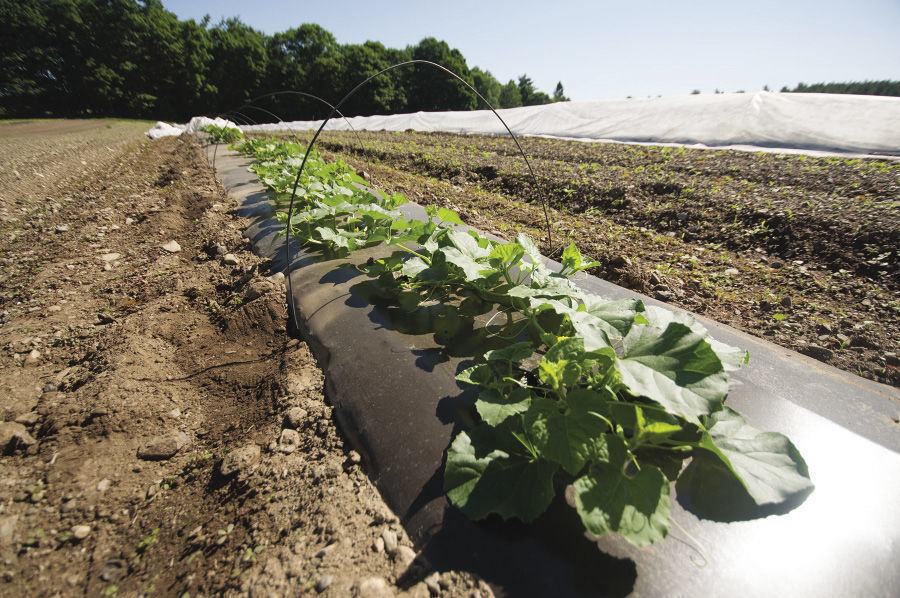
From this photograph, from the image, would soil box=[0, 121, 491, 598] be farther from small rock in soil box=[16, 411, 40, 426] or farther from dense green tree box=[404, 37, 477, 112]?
dense green tree box=[404, 37, 477, 112]

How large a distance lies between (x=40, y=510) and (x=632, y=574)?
143 cm

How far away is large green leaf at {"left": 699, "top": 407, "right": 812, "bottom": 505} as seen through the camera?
71 centimetres

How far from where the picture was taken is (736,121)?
7.44 meters

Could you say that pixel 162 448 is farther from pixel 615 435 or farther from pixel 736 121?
pixel 736 121

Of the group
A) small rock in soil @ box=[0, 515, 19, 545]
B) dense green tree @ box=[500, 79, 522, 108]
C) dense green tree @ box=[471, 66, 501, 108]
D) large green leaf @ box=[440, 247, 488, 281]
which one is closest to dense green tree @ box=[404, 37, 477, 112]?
dense green tree @ box=[471, 66, 501, 108]

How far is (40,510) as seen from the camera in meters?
0.96

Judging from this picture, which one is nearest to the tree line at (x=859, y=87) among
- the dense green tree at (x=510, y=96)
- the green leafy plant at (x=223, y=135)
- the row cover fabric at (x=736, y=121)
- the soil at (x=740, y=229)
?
the row cover fabric at (x=736, y=121)

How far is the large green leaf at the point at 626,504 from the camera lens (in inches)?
25.6

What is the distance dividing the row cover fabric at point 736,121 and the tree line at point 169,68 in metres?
20.3

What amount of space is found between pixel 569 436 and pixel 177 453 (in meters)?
1.23

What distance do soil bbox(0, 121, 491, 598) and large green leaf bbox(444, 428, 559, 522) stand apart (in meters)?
0.14

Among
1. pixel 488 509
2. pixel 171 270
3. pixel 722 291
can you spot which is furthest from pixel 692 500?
pixel 171 270

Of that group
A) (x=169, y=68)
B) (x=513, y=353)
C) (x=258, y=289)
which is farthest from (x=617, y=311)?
(x=169, y=68)

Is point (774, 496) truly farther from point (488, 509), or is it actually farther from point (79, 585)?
point (79, 585)
